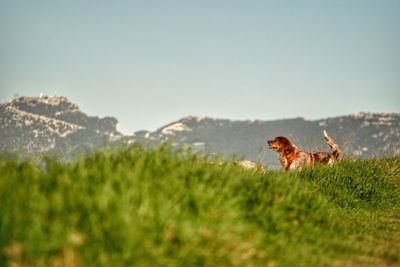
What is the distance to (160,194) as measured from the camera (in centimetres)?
641

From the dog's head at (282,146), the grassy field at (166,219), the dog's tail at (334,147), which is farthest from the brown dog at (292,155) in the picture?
the grassy field at (166,219)

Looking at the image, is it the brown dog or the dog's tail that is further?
the dog's tail

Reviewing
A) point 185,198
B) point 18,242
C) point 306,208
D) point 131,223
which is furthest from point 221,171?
point 18,242

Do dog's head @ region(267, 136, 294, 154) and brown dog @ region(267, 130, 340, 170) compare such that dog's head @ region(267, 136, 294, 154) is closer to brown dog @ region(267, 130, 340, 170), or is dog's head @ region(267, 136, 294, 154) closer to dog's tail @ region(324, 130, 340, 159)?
brown dog @ region(267, 130, 340, 170)

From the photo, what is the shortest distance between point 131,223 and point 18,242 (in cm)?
108

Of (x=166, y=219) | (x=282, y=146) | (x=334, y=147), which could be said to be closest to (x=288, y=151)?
(x=282, y=146)

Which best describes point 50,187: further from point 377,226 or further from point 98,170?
point 377,226

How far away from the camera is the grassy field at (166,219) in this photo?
206 inches

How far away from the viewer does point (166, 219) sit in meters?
5.85

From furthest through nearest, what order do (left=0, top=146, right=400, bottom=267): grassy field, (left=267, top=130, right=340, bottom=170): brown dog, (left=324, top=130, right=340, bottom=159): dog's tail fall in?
(left=324, top=130, right=340, bottom=159): dog's tail, (left=267, top=130, right=340, bottom=170): brown dog, (left=0, top=146, right=400, bottom=267): grassy field

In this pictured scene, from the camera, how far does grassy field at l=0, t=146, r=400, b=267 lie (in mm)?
5234

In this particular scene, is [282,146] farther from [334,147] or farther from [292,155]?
[334,147]

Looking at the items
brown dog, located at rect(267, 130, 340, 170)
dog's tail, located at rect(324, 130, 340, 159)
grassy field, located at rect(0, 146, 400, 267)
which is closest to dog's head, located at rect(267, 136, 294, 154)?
brown dog, located at rect(267, 130, 340, 170)

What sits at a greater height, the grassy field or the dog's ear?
the dog's ear
